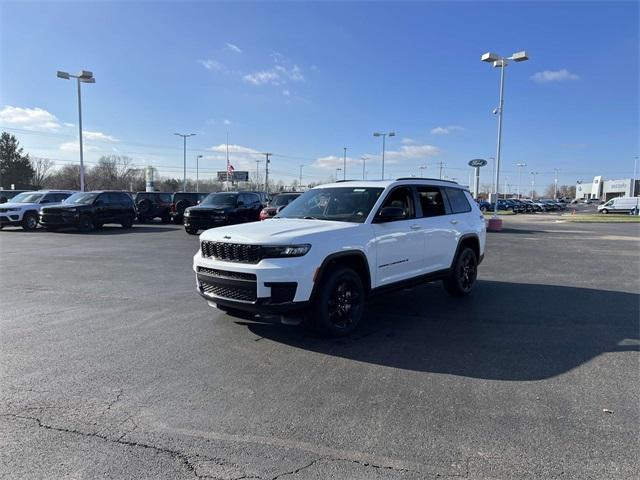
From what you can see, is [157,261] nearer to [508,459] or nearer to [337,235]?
[337,235]

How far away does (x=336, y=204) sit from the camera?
261 inches

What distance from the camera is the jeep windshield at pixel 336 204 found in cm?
625

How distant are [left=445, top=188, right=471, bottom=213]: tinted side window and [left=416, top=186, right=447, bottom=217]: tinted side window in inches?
12.0

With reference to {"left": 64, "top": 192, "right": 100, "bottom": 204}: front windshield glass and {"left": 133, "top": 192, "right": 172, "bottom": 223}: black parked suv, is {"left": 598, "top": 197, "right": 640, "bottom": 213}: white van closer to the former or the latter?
{"left": 133, "top": 192, "right": 172, "bottom": 223}: black parked suv

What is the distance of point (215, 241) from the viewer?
5.61 meters

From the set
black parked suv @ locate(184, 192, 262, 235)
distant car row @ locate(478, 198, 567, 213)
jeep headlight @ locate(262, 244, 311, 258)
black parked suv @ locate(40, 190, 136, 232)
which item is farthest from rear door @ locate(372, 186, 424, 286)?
distant car row @ locate(478, 198, 567, 213)

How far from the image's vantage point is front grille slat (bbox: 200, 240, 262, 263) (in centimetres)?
521

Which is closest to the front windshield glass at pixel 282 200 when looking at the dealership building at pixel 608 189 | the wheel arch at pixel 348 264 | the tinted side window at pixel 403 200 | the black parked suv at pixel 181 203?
the black parked suv at pixel 181 203

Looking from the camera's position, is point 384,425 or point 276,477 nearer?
point 276,477

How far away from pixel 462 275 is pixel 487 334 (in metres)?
2.33

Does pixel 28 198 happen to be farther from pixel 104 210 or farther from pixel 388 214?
pixel 388 214

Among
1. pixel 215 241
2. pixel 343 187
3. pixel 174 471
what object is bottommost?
pixel 174 471

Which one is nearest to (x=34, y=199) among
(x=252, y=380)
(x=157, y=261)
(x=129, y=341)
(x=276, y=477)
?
(x=157, y=261)

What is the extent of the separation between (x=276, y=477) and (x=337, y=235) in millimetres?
3024
